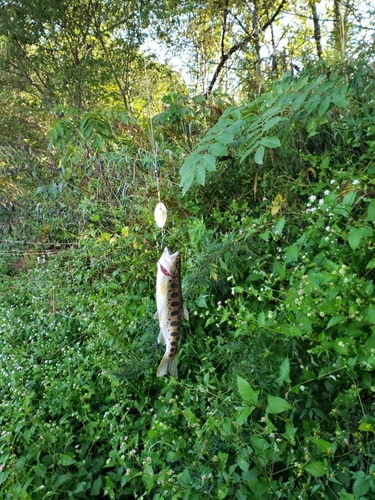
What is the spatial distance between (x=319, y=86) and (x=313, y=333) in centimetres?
131

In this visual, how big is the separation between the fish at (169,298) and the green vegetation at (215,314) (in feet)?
0.91

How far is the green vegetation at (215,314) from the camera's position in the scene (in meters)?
1.53

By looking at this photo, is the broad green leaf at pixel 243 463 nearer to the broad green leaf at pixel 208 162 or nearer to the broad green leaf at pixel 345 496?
the broad green leaf at pixel 345 496

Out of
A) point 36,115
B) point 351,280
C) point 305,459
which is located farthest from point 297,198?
point 36,115

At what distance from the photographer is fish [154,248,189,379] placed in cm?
154

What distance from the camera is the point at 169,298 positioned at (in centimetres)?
157

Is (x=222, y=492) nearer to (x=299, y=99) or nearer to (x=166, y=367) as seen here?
(x=166, y=367)

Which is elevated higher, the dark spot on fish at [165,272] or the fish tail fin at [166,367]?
the dark spot on fish at [165,272]

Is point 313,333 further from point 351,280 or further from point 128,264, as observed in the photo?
point 128,264

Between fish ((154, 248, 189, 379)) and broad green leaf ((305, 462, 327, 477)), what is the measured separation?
2.13 feet

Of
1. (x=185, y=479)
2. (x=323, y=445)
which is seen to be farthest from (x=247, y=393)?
(x=185, y=479)

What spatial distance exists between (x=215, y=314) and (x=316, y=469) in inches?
29.0

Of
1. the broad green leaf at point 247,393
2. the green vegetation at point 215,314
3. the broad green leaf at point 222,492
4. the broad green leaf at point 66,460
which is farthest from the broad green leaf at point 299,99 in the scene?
the broad green leaf at point 66,460

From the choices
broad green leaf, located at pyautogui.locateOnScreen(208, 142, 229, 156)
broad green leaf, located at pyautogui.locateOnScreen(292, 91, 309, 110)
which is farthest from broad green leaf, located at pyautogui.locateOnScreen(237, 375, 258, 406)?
broad green leaf, located at pyautogui.locateOnScreen(292, 91, 309, 110)
